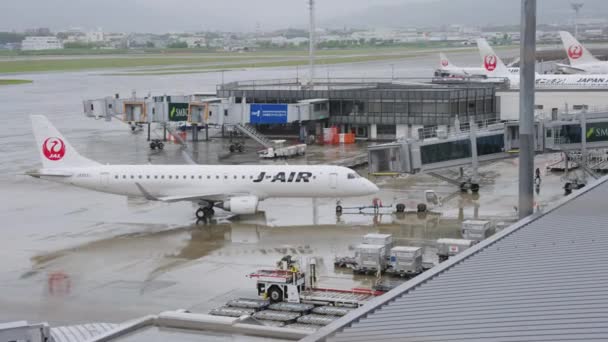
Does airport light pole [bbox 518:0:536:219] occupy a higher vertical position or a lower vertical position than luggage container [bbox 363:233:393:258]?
higher

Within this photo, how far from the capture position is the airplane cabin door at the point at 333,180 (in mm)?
47906

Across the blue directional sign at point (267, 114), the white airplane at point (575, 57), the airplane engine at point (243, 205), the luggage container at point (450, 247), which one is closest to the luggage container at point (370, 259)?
the luggage container at point (450, 247)

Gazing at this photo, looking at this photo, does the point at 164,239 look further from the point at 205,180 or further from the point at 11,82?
the point at 11,82

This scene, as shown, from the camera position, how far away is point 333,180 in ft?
157

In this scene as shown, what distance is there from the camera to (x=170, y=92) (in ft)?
419

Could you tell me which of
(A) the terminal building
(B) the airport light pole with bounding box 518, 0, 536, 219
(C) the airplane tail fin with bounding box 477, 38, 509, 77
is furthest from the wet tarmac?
(C) the airplane tail fin with bounding box 477, 38, 509, 77

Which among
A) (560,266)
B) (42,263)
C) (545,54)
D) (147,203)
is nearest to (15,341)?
(560,266)

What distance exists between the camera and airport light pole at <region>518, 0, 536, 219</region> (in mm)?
27391

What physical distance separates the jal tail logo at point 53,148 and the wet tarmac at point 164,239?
317cm

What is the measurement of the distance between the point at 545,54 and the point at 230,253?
520 ft

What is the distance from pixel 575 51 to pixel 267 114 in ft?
201

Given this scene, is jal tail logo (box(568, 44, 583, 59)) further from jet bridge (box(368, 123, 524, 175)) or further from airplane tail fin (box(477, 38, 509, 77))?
jet bridge (box(368, 123, 524, 175))

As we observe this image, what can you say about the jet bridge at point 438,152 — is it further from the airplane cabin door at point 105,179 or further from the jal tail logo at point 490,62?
the jal tail logo at point 490,62

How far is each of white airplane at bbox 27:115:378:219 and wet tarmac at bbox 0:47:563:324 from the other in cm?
129
